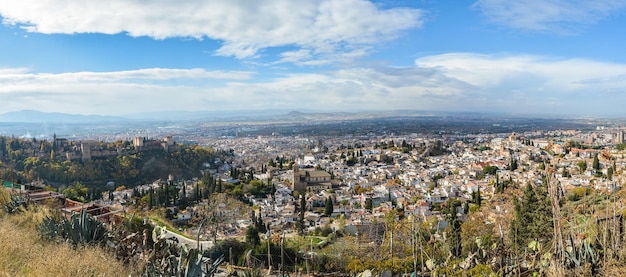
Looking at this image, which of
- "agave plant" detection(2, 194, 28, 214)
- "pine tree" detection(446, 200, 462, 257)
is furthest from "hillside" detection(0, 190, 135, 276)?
"pine tree" detection(446, 200, 462, 257)

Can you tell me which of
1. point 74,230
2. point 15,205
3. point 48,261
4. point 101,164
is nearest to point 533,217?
point 74,230

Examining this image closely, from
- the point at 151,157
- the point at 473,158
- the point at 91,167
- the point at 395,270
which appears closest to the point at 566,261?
the point at 395,270

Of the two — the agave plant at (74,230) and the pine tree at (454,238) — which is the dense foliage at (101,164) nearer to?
the agave plant at (74,230)

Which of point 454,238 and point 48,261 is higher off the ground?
point 48,261

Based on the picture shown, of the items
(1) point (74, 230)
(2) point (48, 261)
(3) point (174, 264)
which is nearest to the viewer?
(2) point (48, 261)

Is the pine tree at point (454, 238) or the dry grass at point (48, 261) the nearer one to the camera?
the dry grass at point (48, 261)

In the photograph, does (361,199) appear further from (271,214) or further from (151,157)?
(151,157)

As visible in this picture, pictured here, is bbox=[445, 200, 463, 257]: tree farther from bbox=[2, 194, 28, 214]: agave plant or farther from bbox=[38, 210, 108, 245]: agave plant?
bbox=[2, 194, 28, 214]: agave plant

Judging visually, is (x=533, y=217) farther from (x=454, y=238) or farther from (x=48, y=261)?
(x=48, y=261)

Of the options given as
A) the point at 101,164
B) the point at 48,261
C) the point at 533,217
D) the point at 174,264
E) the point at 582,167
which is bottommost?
the point at 582,167

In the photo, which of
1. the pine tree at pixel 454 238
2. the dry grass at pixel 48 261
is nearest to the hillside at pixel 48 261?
the dry grass at pixel 48 261

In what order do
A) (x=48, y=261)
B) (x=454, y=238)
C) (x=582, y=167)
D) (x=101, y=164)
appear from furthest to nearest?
(x=101, y=164) < (x=582, y=167) < (x=454, y=238) < (x=48, y=261)

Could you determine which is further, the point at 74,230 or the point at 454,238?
the point at 454,238
